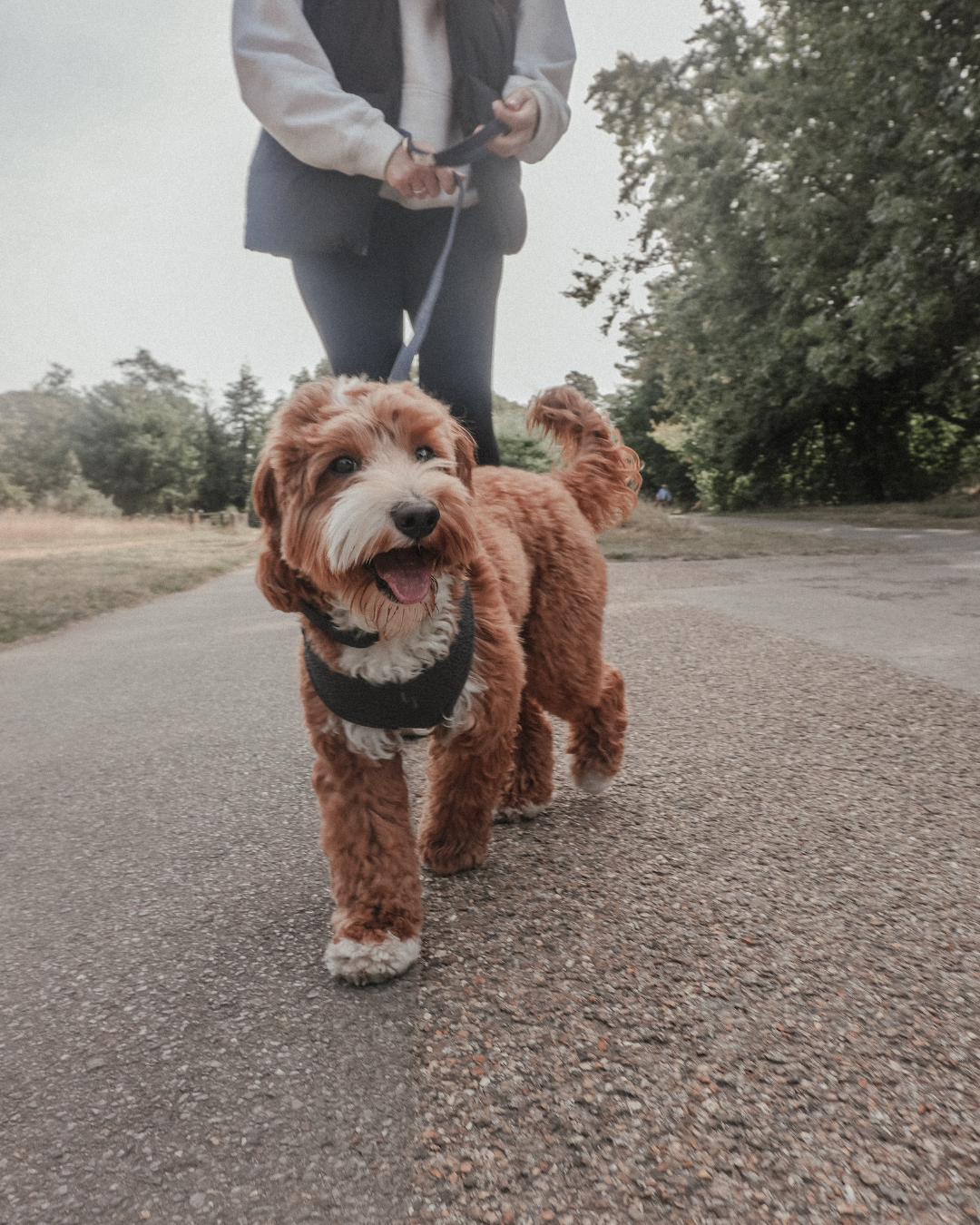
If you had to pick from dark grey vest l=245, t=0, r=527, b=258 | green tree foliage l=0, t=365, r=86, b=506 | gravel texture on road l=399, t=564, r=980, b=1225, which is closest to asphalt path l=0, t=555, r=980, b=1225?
gravel texture on road l=399, t=564, r=980, b=1225

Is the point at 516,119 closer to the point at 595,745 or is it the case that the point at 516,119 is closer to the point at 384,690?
the point at 384,690

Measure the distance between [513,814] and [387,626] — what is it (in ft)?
3.13

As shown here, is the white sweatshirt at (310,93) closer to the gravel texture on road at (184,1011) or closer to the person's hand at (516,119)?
the person's hand at (516,119)

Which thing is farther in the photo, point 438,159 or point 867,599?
point 867,599

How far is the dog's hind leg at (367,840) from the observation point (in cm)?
187

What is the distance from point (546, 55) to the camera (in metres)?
2.58

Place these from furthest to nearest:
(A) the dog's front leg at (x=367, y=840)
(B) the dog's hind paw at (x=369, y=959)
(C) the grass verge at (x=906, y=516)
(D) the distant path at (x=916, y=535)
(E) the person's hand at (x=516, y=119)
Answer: (C) the grass verge at (x=906, y=516) < (D) the distant path at (x=916, y=535) < (E) the person's hand at (x=516, y=119) < (A) the dog's front leg at (x=367, y=840) < (B) the dog's hind paw at (x=369, y=959)

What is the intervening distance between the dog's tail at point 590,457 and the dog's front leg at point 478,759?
3.05 ft

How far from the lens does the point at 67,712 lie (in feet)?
14.4

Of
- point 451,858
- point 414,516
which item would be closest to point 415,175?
point 414,516

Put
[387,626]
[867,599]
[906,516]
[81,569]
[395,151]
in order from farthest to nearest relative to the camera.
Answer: [906,516] → [81,569] → [867,599] → [395,151] → [387,626]

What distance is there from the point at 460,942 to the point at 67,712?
330 cm

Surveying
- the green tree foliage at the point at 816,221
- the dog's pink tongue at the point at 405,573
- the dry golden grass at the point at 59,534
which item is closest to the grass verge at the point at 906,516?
the green tree foliage at the point at 816,221

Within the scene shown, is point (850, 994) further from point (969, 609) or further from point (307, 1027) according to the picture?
point (969, 609)
